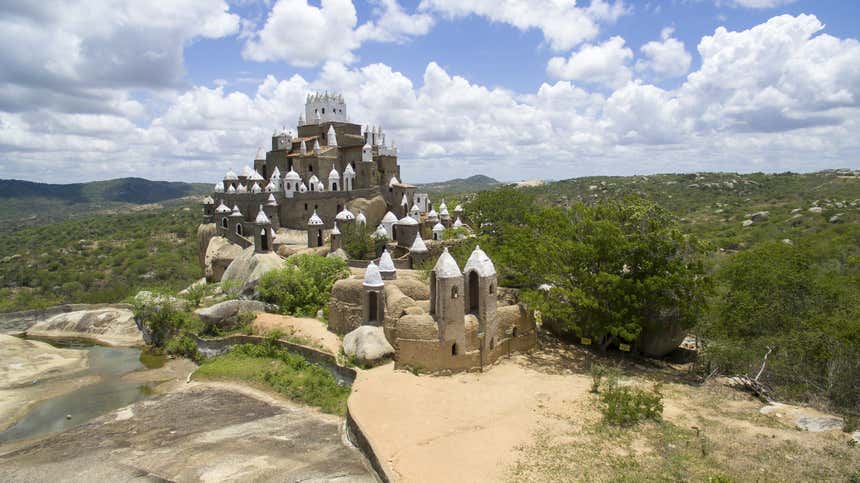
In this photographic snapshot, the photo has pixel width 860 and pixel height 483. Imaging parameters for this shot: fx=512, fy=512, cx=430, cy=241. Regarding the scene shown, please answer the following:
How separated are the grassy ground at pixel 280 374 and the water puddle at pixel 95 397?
13.3 feet

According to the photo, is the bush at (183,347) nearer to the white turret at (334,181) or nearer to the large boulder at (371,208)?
the large boulder at (371,208)

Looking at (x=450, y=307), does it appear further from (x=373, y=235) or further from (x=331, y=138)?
(x=331, y=138)

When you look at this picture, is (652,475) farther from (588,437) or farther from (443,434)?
(443,434)

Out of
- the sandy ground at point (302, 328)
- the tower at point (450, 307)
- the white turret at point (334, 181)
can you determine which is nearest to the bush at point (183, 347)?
the sandy ground at point (302, 328)

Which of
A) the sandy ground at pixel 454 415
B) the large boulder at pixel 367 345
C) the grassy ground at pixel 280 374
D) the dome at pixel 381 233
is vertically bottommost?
the grassy ground at pixel 280 374

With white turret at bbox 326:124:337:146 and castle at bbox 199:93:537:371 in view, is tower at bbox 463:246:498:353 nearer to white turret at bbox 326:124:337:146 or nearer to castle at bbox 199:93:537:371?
castle at bbox 199:93:537:371

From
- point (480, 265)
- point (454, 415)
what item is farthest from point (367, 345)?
point (454, 415)

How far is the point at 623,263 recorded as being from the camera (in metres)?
24.4

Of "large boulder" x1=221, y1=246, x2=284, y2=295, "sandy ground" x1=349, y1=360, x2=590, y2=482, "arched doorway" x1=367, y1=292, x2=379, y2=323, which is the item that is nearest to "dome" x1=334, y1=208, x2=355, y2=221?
"large boulder" x1=221, y1=246, x2=284, y2=295

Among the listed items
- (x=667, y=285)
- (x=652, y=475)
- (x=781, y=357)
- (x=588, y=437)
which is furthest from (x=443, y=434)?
(x=781, y=357)

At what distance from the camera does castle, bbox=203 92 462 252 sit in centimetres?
4278

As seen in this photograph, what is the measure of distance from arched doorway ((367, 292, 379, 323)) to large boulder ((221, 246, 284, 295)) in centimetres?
1062

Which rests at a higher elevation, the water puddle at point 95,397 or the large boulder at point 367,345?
the large boulder at point 367,345

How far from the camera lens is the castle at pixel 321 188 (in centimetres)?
4278
